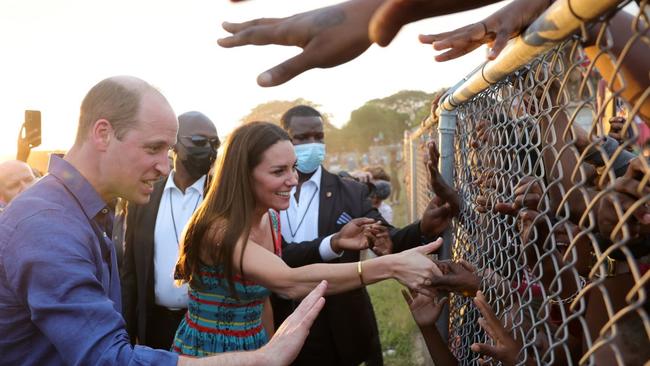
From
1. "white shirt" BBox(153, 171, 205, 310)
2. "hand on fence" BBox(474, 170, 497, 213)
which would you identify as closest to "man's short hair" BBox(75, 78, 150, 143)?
"hand on fence" BBox(474, 170, 497, 213)

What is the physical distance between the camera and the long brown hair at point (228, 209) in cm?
256

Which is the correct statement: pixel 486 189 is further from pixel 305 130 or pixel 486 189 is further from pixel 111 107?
pixel 305 130

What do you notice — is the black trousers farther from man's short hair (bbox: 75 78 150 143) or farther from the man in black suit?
man's short hair (bbox: 75 78 150 143)

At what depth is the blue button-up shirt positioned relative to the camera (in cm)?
158

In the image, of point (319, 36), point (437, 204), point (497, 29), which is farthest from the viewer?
point (437, 204)

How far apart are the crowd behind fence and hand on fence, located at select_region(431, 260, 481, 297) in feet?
0.14

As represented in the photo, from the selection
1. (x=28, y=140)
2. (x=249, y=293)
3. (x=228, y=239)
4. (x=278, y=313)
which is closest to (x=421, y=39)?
(x=228, y=239)

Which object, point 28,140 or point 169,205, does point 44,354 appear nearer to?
point 169,205

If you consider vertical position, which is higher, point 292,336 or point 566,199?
point 566,199

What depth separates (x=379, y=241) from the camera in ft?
9.84

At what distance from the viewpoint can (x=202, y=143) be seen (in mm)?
4016

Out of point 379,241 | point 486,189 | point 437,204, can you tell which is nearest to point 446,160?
point 437,204

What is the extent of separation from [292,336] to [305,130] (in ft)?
7.93

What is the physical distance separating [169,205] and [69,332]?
2184 millimetres
